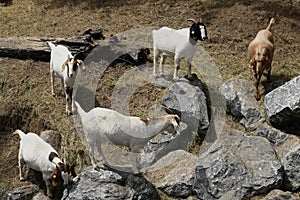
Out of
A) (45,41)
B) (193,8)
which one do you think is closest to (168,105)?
(45,41)

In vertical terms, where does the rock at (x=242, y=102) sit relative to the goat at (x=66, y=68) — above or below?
below

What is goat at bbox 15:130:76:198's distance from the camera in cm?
825

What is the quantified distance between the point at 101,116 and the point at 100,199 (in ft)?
4.15

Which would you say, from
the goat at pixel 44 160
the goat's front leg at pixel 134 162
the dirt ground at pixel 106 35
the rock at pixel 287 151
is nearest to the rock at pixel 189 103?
the dirt ground at pixel 106 35

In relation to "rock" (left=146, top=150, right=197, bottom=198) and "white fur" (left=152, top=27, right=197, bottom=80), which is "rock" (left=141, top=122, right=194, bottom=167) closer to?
"rock" (left=146, top=150, right=197, bottom=198)

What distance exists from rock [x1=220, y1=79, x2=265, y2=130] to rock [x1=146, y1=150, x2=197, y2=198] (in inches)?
51.5

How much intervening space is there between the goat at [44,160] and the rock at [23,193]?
31 centimetres

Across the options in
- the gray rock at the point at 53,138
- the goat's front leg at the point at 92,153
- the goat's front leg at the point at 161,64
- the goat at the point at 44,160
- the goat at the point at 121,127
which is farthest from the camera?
the goat's front leg at the point at 161,64

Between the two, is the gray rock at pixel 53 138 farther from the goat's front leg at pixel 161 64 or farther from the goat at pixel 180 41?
the goat at pixel 180 41

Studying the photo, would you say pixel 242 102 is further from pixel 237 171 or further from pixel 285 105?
pixel 237 171

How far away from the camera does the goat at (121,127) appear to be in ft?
25.8

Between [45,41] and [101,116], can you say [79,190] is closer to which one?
[101,116]

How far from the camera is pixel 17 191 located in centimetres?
870

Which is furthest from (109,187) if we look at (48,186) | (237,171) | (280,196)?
(280,196)
